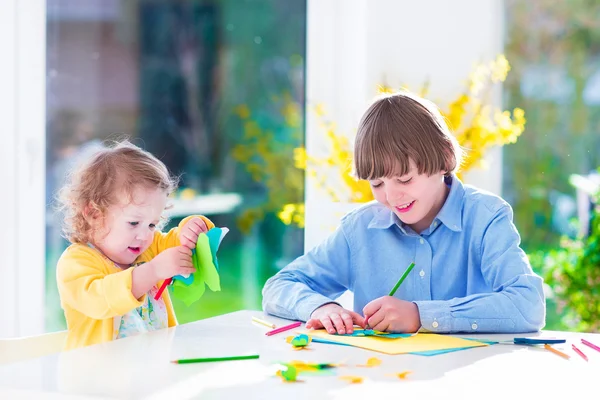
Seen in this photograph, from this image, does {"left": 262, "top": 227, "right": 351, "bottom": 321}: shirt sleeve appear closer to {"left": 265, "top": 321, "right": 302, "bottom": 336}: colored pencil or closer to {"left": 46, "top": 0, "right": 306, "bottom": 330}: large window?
{"left": 265, "top": 321, "right": 302, "bottom": 336}: colored pencil

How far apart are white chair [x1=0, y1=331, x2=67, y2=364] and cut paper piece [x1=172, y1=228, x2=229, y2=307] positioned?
0.26 meters

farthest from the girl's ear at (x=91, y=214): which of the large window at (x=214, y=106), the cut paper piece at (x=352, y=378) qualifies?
the large window at (x=214, y=106)

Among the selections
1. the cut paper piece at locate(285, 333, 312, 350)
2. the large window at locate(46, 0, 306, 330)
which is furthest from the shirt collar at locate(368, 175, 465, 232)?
the large window at locate(46, 0, 306, 330)

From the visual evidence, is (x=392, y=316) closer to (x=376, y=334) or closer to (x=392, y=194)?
(x=376, y=334)

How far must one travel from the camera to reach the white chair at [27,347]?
4.80 feet

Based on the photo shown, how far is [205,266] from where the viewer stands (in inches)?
59.7

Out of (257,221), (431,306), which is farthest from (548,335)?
(257,221)

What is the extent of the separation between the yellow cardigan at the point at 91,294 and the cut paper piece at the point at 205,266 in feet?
0.31

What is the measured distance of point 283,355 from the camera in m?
1.22

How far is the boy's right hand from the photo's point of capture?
1.50 m

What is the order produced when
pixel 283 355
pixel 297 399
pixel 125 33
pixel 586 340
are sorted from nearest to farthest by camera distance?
pixel 297 399 < pixel 283 355 < pixel 586 340 < pixel 125 33

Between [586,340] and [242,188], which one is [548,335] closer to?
[586,340]

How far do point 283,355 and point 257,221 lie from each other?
2.27 metres

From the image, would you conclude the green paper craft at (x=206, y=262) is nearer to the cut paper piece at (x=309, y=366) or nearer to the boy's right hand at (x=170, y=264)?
the boy's right hand at (x=170, y=264)
